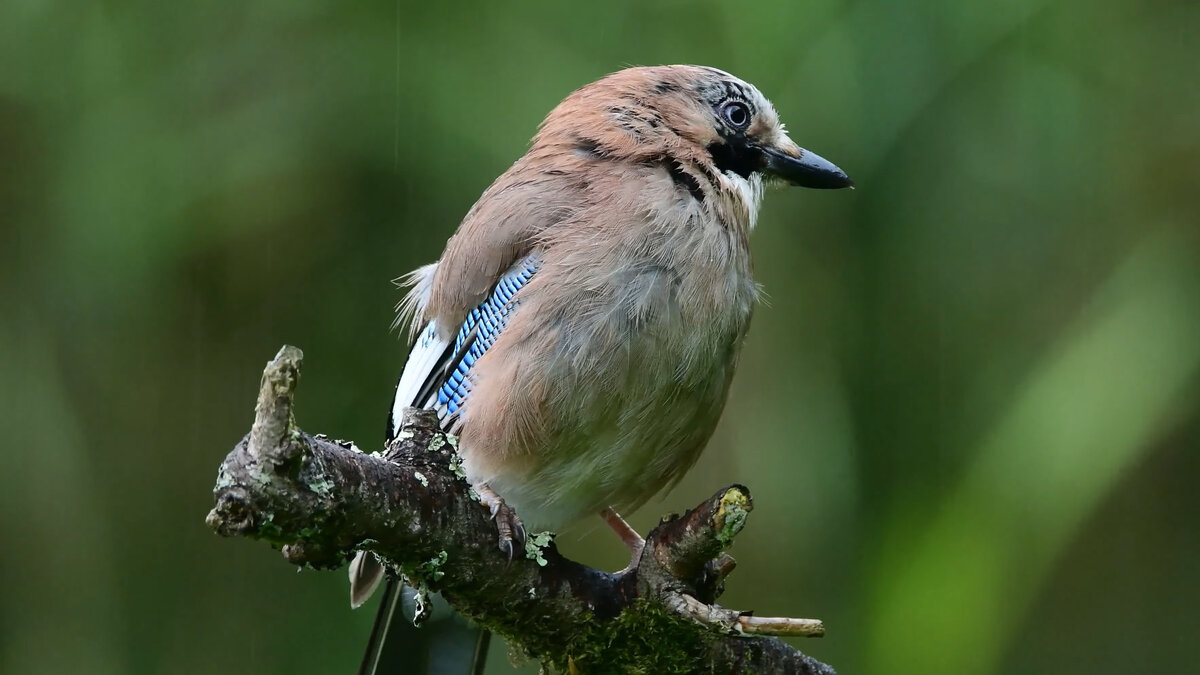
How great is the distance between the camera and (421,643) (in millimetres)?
3051

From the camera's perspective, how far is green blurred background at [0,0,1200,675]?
142 inches

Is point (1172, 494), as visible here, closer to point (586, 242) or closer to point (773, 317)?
point (773, 317)

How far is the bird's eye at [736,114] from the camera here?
327cm

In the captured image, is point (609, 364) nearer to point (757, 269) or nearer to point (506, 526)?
point (506, 526)

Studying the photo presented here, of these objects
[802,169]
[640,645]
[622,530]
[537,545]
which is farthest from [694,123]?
[640,645]

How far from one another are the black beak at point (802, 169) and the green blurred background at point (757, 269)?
35 cm

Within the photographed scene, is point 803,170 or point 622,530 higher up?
point 803,170

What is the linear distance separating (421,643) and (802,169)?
1.45 meters

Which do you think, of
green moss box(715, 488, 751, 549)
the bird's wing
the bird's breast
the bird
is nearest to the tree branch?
green moss box(715, 488, 751, 549)

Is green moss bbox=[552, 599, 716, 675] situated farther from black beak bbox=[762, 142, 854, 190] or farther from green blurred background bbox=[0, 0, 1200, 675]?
black beak bbox=[762, 142, 854, 190]

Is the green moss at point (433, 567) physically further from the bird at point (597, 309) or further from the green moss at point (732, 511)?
the green moss at point (732, 511)

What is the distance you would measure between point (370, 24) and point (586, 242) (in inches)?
56.0

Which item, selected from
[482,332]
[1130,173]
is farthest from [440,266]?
[1130,173]

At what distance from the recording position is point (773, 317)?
3777mm
